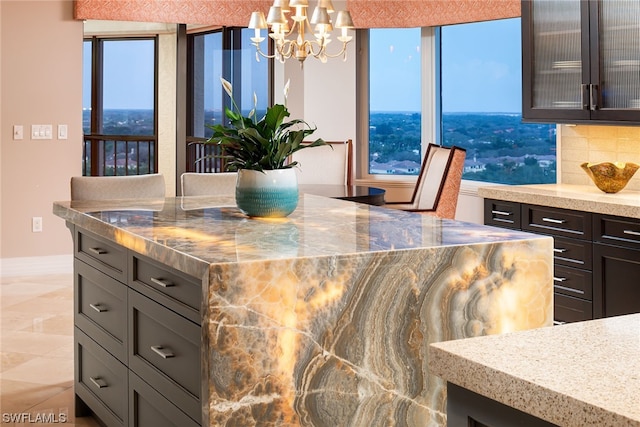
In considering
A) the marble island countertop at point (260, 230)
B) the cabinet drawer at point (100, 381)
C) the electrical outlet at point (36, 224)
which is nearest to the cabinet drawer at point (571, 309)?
the marble island countertop at point (260, 230)

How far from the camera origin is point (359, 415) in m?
2.59

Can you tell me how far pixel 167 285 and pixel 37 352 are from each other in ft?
7.75

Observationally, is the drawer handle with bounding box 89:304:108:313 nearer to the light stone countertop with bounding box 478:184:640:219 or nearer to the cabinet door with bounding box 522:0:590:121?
the light stone countertop with bounding box 478:184:640:219

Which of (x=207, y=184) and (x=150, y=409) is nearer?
(x=150, y=409)

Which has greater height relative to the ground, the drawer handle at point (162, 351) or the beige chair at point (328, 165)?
the beige chair at point (328, 165)

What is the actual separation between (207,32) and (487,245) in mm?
5807

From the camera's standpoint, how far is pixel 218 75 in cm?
811

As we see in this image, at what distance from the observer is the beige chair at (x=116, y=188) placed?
424cm

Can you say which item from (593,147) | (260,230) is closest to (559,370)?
(260,230)

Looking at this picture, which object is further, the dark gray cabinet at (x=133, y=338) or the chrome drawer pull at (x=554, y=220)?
the chrome drawer pull at (x=554, y=220)

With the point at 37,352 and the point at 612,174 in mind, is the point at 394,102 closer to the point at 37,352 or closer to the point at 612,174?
the point at 612,174

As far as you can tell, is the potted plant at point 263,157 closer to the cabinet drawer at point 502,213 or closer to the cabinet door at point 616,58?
the cabinet drawer at point 502,213

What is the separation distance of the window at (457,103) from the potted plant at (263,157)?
3632mm

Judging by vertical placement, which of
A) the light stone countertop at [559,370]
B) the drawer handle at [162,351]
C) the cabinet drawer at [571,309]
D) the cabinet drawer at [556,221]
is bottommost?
the cabinet drawer at [571,309]
